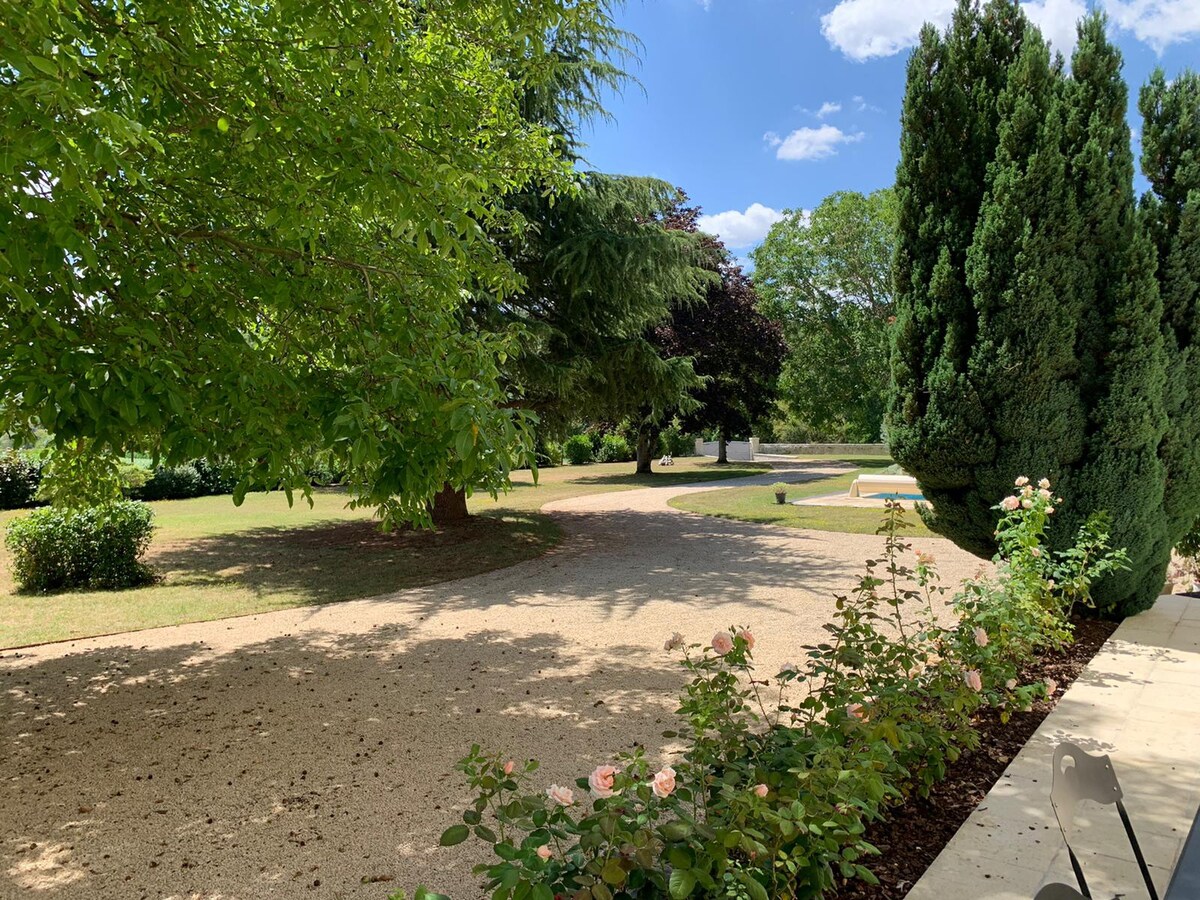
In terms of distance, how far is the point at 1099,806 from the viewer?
3.29 meters

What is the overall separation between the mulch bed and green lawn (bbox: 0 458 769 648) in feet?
23.0

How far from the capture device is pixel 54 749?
14.6 feet

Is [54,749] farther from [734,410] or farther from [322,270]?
[734,410]

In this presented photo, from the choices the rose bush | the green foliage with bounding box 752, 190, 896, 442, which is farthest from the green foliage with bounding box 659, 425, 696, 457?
the rose bush

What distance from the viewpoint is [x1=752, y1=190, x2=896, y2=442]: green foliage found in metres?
37.2

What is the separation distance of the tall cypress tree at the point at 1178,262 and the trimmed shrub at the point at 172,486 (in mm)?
22872

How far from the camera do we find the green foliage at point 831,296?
37.2 metres

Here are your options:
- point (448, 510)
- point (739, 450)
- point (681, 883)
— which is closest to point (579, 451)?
point (739, 450)

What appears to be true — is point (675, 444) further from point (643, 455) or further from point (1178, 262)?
point (1178, 262)

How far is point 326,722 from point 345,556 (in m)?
7.49

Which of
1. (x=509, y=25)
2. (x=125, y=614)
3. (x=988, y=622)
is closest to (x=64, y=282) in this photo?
(x=509, y=25)

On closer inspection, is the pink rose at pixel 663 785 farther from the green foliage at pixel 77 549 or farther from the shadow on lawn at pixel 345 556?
the green foliage at pixel 77 549

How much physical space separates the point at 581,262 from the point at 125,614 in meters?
8.14

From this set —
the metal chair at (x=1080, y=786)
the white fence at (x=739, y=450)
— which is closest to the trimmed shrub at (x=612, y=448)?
the white fence at (x=739, y=450)
